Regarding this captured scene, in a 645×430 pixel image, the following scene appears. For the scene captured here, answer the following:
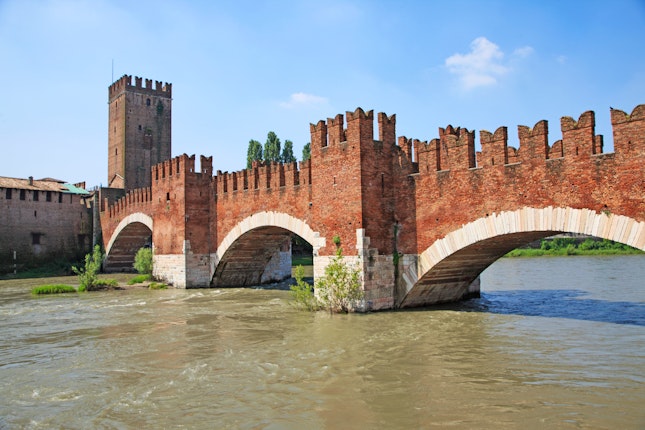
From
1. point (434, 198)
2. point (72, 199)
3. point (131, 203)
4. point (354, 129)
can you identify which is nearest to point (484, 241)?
point (434, 198)

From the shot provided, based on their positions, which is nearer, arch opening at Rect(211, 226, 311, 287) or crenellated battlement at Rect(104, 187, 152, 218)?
arch opening at Rect(211, 226, 311, 287)

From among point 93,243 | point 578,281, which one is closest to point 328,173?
point 578,281

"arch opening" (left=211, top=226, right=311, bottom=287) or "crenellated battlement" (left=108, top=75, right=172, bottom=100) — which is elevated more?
"crenellated battlement" (left=108, top=75, right=172, bottom=100)

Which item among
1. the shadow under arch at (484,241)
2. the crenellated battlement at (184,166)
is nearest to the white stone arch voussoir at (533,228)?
the shadow under arch at (484,241)

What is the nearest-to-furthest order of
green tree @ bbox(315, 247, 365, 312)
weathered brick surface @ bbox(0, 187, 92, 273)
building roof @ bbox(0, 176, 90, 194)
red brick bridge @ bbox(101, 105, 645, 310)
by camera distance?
red brick bridge @ bbox(101, 105, 645, 310) → green tree @ bbox(315, 247, 365, 312) → weathered brick surface @ bbox(0, 187, 92, 273) → building roof @ bbox(0, 176, 90, 194)

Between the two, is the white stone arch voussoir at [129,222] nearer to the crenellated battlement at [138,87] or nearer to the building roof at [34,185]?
the building roof at [34,185]

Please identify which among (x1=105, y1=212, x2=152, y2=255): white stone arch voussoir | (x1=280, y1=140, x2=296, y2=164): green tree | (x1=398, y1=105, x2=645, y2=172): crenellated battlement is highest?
(x1=280, y1=140, x2=296, y2=164): green tree

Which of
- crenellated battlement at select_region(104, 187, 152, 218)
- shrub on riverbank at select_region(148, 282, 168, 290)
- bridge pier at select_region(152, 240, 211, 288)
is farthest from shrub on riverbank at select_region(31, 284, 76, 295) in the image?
crenellated battlement at select_region(104, 187, 152, 218)

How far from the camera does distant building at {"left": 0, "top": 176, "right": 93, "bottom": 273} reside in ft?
110

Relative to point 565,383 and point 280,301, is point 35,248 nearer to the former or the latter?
point 280,301

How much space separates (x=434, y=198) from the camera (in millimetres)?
13352

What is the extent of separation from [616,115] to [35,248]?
3530 centimetres

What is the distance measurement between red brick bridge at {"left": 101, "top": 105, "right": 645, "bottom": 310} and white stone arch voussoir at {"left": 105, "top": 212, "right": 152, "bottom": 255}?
7.24m

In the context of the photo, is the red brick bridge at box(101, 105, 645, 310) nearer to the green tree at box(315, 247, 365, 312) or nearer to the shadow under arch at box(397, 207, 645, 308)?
the shadow under arch at box(397, 207, 645, 308)
